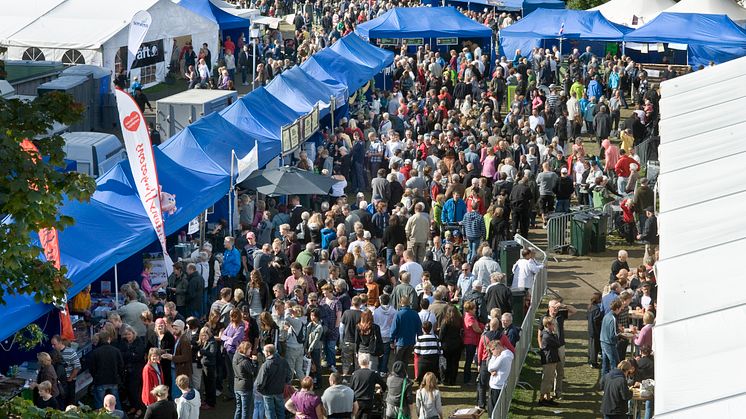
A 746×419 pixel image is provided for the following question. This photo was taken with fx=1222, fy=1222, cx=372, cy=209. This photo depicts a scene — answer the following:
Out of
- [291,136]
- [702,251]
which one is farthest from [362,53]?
[702,251]

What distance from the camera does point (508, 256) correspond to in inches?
679

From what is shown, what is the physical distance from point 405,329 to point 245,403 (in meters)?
2.12

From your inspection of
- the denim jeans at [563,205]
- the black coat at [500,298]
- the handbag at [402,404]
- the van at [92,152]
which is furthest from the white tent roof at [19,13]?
the handbag at [402,404]

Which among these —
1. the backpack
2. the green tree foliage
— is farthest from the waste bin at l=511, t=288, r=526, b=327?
the green tree foliage

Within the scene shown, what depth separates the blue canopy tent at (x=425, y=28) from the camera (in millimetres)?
34188

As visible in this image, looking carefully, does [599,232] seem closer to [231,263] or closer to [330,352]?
[231,263]

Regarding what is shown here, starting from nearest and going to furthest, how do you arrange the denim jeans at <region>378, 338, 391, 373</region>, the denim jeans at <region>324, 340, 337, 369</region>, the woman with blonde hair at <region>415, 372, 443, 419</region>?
the woman with blonde hair at <region>415, 372, 443, 419</region>
the denim jeans at <region>378, 338, 391, 373</region>
the denim jeans at <region>324, 340, 337, 369</region>

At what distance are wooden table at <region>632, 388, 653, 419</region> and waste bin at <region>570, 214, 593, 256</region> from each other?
7.23m

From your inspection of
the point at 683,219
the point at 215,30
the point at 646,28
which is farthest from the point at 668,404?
the point at 215,30

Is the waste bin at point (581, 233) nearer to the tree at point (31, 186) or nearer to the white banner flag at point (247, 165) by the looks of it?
the white banner flag at point (247, 165)

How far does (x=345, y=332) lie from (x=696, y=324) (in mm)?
5185

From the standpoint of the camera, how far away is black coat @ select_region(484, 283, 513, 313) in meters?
14.6

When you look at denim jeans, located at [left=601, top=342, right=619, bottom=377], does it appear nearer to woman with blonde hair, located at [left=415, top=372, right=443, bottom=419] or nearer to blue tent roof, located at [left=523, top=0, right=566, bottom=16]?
woman with blonde hair, located at [left=415, top=372, right=443, bottom=419]

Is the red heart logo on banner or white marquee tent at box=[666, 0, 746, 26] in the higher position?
the red heart logo on banner
